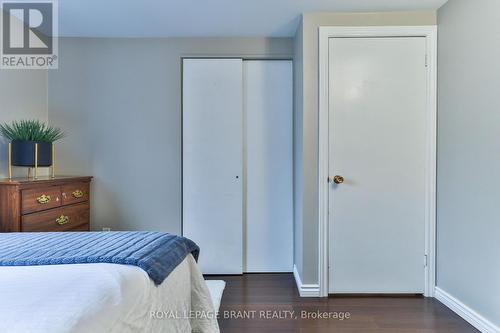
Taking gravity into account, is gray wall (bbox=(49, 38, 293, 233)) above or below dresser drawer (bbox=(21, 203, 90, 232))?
above

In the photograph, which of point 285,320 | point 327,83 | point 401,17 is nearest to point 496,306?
point 285,320

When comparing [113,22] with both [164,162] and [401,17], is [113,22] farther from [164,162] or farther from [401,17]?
[401,17]

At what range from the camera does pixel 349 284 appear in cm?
227

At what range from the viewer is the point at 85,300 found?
2.55ft

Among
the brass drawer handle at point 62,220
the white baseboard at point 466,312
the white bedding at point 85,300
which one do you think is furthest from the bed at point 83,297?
the white baseboard at point 466,312

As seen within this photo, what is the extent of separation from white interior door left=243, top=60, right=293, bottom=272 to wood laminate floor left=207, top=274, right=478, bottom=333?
39 centimetres

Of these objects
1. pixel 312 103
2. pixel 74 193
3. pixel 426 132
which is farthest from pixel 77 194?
pixel 426 132

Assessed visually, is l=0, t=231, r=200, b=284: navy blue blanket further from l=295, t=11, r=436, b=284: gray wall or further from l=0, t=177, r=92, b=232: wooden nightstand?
l=295, t=11, r=436, b=284: gray wall

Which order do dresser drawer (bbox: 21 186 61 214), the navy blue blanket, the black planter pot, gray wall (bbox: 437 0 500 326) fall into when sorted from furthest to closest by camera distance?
the black planter pot → dresser drawer (bbox: 21 186 61 214) → gray wall (bbox: 437 0 500 326) → the navy blue blanket

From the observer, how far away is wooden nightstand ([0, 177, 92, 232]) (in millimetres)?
1901

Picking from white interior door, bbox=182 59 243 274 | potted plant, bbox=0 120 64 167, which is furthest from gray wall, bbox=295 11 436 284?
potted plant, bbox=0 120 64 167

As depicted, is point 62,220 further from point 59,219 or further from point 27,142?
point 27,142

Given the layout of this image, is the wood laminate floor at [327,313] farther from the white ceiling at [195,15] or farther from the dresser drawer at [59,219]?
the white ceiling at [195,15]

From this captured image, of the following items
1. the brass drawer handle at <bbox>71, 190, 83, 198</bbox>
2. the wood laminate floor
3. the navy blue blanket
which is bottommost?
the wood laminate floor
